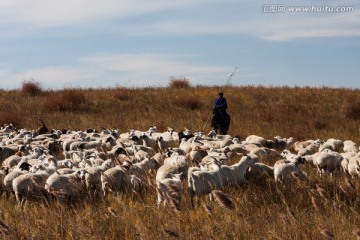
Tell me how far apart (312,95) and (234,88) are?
20.6 ft

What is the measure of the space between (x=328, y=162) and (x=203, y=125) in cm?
1286

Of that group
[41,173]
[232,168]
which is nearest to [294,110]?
[232,168]

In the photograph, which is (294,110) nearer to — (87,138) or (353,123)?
(353,123)

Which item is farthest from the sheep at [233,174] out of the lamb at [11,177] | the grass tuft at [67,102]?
the grass tuft at [67,102]

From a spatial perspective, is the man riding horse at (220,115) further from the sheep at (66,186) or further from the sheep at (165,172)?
the sheep at (66,186)

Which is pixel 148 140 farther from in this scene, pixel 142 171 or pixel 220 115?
pixel 142 171

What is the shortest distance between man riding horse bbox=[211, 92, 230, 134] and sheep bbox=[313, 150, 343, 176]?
881 cm

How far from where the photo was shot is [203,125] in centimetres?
2300

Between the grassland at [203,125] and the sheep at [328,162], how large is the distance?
0.29 m

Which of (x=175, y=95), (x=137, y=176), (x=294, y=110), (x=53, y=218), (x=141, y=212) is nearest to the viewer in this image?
(x=53, y=218)

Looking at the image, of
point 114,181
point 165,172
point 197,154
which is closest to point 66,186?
point 114,181

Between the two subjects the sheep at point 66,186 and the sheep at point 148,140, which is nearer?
the sheep at point 66,186

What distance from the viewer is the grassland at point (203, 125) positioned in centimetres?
524

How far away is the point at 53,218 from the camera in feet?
17.9
